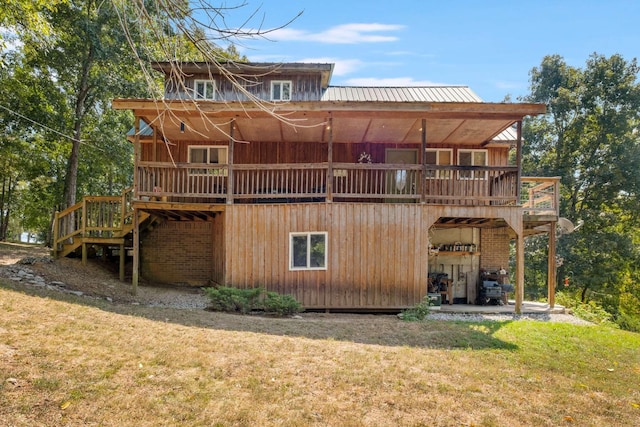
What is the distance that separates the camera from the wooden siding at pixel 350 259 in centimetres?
1048

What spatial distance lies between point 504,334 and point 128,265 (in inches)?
531

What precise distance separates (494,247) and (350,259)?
6259 mm

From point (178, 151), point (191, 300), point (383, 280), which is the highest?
point (178, 151)

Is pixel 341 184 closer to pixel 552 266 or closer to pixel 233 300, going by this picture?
pixel 233 300

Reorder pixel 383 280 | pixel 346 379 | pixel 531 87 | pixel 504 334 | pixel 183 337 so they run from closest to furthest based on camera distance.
Result: pixel 346 379, pixel 183 337, pixel 504 334, pixel 383 280, pixel 531 87

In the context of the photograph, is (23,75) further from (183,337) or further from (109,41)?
(183,337)

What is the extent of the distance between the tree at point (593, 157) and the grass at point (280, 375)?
52.0ft

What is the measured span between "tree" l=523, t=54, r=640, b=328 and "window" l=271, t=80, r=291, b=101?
16279 millimetres

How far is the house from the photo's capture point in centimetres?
1039

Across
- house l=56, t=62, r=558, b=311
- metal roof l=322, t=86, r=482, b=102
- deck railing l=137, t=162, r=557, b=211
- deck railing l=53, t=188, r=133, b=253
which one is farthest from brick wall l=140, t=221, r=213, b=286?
metal roof l=322, t=86, r=482, b=102

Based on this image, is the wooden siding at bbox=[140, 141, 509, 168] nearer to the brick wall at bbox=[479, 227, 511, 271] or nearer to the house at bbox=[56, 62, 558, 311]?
the house at bbox=[56, 62, 558, 311]

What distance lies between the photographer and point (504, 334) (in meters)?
7.97

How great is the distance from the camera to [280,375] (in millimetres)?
4969

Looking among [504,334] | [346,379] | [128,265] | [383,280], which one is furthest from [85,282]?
[504,334]
